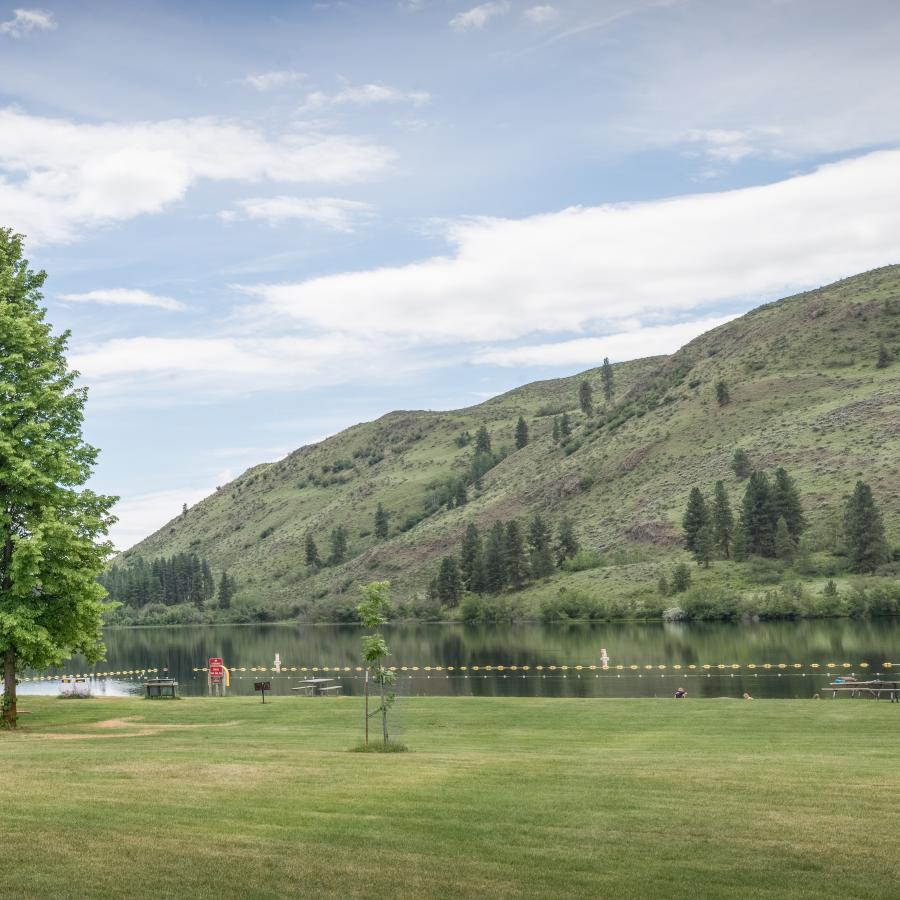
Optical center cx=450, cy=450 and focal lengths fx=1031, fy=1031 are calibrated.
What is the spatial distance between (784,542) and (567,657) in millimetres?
61844

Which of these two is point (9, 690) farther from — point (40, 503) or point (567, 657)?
point (567, 657)

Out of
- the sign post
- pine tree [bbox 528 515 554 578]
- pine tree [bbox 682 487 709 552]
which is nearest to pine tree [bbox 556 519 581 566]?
pine tree [bbox 528 515 554 578]

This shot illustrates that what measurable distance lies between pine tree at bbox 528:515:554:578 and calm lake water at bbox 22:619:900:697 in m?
26.1

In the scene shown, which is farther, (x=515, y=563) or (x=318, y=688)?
(x=515, y=563)

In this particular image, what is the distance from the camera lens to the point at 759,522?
131m

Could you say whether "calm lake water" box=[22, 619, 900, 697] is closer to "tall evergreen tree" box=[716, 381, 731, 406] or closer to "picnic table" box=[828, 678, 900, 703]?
"picnic table" box=[828, 678, 900, 703]

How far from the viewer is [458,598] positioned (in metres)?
153

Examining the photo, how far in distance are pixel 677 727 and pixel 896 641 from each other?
1932 inches

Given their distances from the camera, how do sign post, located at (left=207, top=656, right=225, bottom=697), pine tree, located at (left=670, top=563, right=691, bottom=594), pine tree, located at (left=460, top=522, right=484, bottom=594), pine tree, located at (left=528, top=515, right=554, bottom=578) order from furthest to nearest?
1. pine tree, located at (left=460, top=522, right=484, bottom=594)
2. pine tree, located at (left=528, top=515, right=554, bottom=578)
3. pine tree, located at (left=670, top=563, right=691, bottom=594)
4. sign post, located at (left=207, top=656, right=225, bottom=697)

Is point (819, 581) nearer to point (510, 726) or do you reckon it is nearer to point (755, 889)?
point (510, 726)

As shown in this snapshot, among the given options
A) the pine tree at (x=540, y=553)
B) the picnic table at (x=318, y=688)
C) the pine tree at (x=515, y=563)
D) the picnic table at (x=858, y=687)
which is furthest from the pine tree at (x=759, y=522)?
the picnic table at (x=858, y=687)

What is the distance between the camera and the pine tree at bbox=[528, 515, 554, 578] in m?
149

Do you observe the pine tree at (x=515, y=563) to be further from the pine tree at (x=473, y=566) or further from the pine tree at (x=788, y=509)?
the pine tree at (x=788, y=509)

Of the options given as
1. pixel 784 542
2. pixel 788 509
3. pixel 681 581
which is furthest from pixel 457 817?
pixel 788 509
